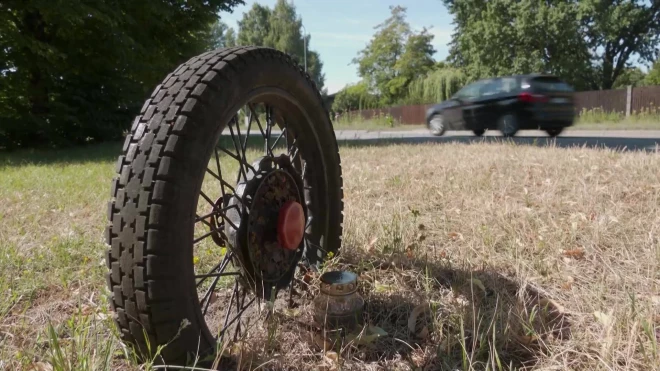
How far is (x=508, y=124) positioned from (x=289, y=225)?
10.4 m

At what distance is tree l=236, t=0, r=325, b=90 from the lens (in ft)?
168

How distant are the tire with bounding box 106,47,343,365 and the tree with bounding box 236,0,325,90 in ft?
Answer: 165

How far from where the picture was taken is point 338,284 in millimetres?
1588

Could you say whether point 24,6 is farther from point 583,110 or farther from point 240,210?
point 583,110

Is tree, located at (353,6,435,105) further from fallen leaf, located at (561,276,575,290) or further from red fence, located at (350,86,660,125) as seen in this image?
fallen leaf, located at (561,276,575,290)

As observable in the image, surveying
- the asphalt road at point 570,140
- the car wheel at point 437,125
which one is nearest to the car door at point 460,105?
the car wheel at point 437,125

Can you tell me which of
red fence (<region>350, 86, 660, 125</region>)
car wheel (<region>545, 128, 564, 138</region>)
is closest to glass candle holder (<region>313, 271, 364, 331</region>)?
car wheel (<region>545, 128, 564, 138</region>)

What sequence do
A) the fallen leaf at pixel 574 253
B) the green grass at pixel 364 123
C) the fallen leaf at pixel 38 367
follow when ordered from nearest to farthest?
the fallen leaf at pixel 38 367 → the fallen leaf at pixel 574 253 → the green grass at pixel 364 123

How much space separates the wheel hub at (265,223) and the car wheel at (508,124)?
33.5ft

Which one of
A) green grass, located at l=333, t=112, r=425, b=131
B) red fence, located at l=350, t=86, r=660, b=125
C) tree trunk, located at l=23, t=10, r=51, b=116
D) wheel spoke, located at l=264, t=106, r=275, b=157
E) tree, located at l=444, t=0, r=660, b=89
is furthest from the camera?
tree, located at l=444, t=0, r=660, b=89

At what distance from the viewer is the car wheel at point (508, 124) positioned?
10836 millimetres

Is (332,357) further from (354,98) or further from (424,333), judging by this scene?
(354,98)

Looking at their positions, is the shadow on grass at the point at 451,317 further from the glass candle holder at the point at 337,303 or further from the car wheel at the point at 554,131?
the car wheel at the point at 554,131

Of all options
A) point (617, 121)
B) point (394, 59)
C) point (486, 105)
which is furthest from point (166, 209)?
point (394, 59)
